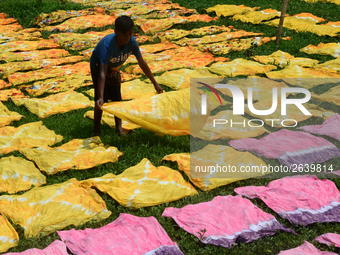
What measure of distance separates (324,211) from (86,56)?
17.6 ft

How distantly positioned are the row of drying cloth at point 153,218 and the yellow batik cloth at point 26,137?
1027 millimetres

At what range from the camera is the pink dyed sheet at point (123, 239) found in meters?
2.02

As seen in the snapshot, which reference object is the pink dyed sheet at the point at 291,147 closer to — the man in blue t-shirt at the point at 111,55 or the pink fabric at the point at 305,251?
the pink fabric at the point at 305,251

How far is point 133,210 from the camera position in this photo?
2.51 metres

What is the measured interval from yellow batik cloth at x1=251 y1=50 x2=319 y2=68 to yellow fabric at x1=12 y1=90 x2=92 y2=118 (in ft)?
10.6

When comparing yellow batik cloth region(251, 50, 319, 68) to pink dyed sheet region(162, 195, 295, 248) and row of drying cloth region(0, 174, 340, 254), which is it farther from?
pink dyed sheet region(162, 195, 295, 248)

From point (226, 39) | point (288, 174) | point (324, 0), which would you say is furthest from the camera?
point (324, 0)

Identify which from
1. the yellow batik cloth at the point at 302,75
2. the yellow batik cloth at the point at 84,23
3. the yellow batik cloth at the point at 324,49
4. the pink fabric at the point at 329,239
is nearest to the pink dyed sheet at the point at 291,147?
the pink fabric at the point at 329,239

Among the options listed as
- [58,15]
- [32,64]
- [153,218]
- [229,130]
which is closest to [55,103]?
[32,64]

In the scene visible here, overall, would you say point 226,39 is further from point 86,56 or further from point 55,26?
point 55,26

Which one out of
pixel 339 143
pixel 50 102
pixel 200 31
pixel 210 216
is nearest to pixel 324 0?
pixel 200 31

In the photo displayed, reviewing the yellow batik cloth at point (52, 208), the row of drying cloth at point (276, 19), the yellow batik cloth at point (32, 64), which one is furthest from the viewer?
the row of drying cloth at point (276, 19)

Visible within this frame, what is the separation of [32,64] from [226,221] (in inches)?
194

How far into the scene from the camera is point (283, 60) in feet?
19.5
